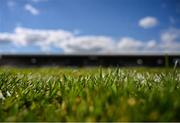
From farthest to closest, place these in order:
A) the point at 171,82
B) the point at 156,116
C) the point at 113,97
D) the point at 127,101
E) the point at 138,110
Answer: the point at 171,82 → the point at 113,97 → the point at 127,101 → the point at 138,110 → the point at 156,116

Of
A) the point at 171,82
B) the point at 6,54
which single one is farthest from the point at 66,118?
the point at 6,54

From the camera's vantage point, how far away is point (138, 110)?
300 cm

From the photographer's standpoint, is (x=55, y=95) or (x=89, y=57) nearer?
(x=55, y=95)

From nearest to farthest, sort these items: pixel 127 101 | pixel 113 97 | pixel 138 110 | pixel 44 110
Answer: pixel 138 110
pixel 127 101
pixel 113 97
pixel 44 110

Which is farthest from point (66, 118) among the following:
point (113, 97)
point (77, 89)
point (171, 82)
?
point (171, 82)

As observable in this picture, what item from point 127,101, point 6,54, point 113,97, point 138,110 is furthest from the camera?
point 6,54

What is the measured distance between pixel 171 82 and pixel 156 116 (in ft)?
6.26

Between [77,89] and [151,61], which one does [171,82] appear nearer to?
[77,89]

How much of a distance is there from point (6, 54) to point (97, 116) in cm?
3622

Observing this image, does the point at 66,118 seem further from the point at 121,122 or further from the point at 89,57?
the point at 89,57

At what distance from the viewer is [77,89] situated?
4750 mm

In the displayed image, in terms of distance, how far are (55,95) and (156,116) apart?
2.19 m

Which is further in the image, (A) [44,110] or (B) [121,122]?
(A) [44,110]

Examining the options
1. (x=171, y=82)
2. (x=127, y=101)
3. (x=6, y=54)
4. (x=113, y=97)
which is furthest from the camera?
(x=6, y=54)
